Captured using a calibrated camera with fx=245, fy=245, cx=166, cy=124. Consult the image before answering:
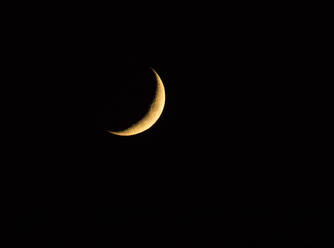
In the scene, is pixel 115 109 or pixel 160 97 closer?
pixel 115 109

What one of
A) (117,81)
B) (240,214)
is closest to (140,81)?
(117,81)

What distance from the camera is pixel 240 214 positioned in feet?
13.7

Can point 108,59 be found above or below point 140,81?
above

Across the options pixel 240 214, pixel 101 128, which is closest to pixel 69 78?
pixel 101 128

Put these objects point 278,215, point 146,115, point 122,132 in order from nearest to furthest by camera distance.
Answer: point 146,115 → point 122,132 → point 278,215

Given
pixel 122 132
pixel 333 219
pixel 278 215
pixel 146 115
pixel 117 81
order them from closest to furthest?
pixel 117 81 < pixel 146 115 < pixel 122 132 < pixel 333 219 < pixel 278 215

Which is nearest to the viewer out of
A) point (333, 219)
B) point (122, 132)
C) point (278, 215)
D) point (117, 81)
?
point (117, 81)

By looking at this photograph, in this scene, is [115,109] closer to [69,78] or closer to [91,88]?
[91,88]

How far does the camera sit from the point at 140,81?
7.02 feet

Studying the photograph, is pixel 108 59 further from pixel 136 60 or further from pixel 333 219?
pixel 333 219

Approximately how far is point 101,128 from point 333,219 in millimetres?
3666

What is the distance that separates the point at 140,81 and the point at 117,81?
0.20 metres

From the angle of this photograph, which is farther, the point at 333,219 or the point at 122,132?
the point at 333,219

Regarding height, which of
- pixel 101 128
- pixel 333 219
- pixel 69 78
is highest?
pixel 69 78
